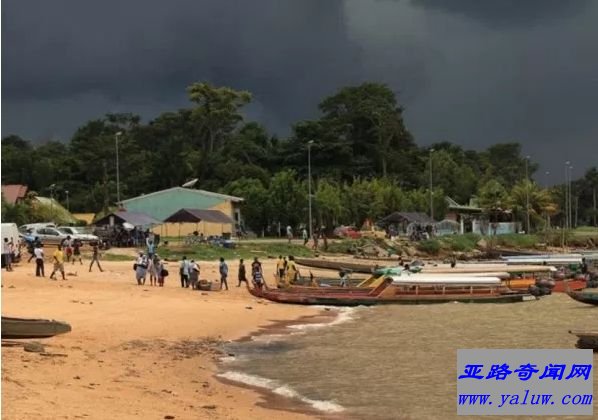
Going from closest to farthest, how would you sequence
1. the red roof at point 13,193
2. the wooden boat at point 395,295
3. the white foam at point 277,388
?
the white foam at point 277,388
the wooden boat at point 395,295
the red roof at point 13,193

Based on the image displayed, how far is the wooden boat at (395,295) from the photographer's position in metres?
32.8

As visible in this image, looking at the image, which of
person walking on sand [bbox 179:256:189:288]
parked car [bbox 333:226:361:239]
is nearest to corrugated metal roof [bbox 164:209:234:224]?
parked car [bbox 333:226:361:239]

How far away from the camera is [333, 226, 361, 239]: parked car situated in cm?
7285

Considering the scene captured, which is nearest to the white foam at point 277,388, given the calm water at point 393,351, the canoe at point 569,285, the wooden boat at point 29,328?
the calm water at point 393,351

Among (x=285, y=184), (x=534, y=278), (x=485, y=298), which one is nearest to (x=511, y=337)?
(x=485, y=298)

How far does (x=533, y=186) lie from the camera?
10006 centimetres

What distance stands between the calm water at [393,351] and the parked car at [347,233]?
39.4m

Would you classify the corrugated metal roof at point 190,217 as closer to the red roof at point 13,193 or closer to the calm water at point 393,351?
the calm water at point 393,351

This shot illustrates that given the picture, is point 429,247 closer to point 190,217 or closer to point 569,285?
point 190,217

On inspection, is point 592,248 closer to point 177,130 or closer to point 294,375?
point 177,130

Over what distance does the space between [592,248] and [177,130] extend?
60.7 meters

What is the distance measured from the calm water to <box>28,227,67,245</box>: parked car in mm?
24839

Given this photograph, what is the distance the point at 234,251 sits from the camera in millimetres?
53531

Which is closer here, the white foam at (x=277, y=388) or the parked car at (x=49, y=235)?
the white foam at (x=277, y=388)
